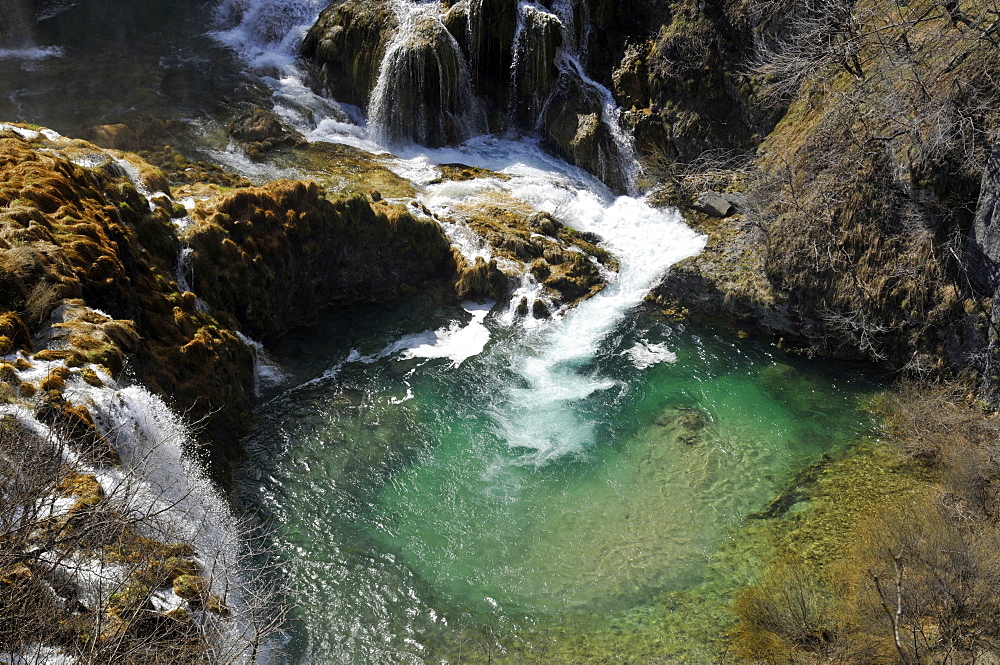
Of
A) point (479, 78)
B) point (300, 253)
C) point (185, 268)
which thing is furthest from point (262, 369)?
point (479, 78)

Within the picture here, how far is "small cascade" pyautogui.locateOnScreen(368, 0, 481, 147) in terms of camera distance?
19.7 meters

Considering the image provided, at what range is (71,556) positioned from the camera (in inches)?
251

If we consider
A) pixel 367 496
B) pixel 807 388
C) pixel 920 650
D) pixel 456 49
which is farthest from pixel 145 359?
pixel 456 49

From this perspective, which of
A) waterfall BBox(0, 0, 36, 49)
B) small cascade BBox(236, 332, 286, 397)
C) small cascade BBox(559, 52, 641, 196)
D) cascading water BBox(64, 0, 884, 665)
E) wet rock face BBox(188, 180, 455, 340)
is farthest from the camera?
waterfall BBox(0, 0, 36, 49)

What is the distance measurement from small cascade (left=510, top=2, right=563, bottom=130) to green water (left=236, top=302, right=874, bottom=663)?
28.5ft

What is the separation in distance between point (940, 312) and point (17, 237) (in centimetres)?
1560

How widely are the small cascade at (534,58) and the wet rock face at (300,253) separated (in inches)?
280

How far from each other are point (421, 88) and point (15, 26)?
1403 cm

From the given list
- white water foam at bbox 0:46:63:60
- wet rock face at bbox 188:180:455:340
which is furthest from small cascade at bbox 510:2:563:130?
white water foam at bbox 0:46:63:60

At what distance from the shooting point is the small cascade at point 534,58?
19.9 m

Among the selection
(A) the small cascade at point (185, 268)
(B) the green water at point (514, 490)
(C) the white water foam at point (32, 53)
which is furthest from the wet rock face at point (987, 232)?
(C) the white water foam at point (32, 53)

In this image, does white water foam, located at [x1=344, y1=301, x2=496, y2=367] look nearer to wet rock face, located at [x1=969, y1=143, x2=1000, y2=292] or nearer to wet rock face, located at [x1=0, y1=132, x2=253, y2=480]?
wet rock face, located at [x1=0, y1=132, x2=253, y2=480]

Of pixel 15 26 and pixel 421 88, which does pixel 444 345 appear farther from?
pixel 15 26

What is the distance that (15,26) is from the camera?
22203mm
